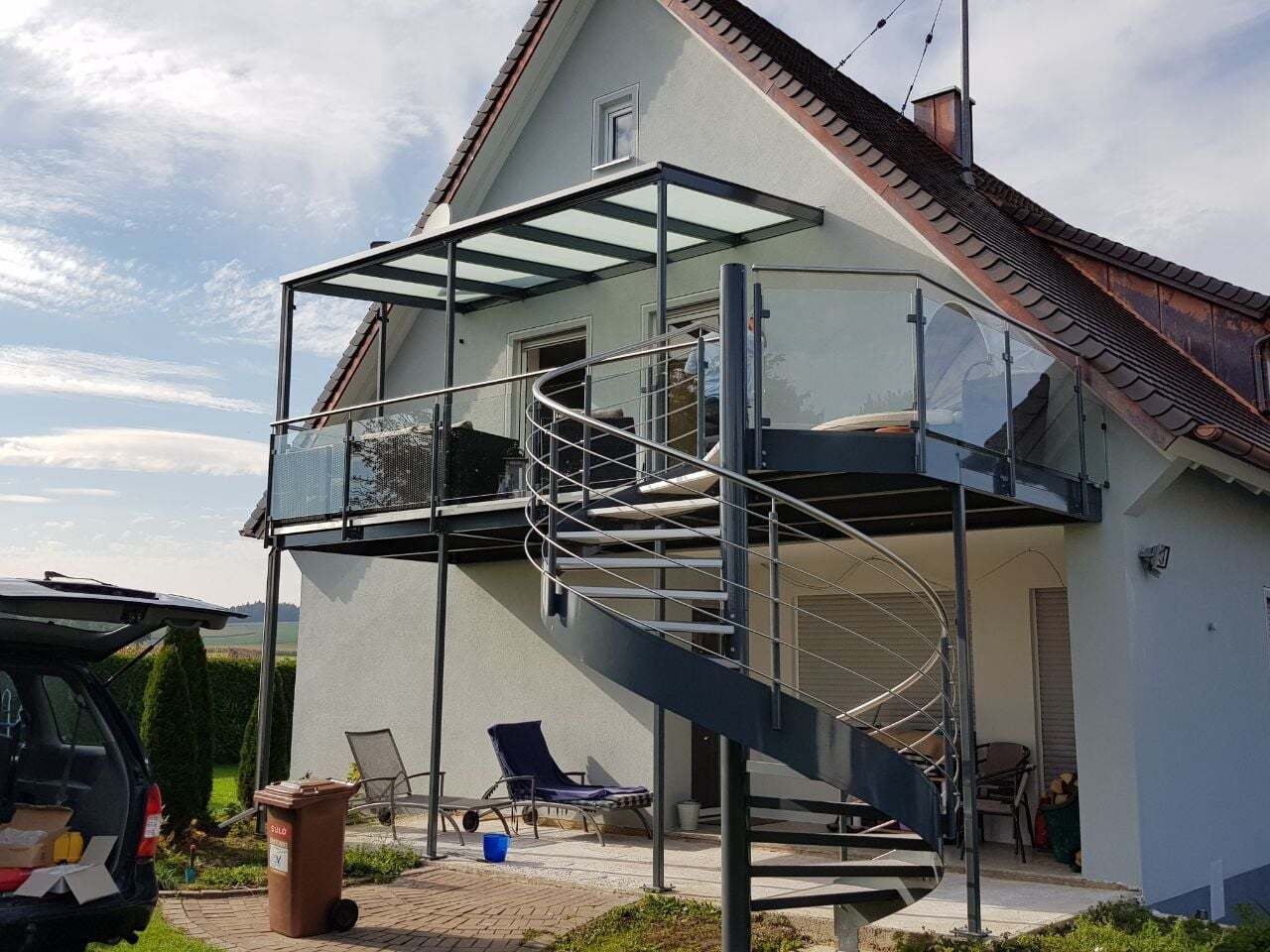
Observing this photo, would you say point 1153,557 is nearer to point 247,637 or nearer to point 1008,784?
point 1008,784

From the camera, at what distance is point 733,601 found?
7.00m

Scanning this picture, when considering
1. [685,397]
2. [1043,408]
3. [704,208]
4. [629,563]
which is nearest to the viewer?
[629,563]

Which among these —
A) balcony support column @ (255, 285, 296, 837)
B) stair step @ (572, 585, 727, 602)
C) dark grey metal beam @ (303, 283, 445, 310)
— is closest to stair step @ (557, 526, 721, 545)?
stair step @ (572, 585, 727, 602)

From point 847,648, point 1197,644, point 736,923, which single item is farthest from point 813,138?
point 736,923

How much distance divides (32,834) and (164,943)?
168 cm

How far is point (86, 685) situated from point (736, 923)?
3571mm

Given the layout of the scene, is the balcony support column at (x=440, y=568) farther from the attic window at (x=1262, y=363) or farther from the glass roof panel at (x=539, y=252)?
the attic window at (x=1262, y=363)

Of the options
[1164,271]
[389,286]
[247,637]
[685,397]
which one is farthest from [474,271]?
[1164,271]

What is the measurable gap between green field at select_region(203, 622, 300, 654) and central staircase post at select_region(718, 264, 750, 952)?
2.80m

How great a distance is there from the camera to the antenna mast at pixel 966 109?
14.0 m

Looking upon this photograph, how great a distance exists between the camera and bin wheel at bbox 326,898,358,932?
26.9ft

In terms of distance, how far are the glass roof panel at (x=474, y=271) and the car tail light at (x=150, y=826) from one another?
6.60 m

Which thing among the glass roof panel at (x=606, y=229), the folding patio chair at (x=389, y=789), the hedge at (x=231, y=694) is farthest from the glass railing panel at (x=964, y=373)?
the hedge at (x=231, y=694)

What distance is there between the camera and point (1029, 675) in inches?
428
